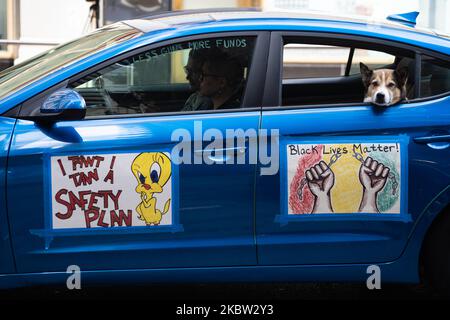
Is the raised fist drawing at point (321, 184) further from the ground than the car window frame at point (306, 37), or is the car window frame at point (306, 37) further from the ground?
the car window frame at point (306, 37)

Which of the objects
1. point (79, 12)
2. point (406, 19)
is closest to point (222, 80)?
point (406, 19)

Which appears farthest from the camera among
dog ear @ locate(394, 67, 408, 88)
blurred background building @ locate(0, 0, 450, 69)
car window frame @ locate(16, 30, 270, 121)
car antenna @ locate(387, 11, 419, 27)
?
blurred background building @ locate(0, 0, 450, 69)

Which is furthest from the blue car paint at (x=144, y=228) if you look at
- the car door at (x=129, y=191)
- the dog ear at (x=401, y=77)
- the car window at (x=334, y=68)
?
the dog ear at (x=401, y=77)

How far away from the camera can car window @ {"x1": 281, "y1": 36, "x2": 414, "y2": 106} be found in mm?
4113

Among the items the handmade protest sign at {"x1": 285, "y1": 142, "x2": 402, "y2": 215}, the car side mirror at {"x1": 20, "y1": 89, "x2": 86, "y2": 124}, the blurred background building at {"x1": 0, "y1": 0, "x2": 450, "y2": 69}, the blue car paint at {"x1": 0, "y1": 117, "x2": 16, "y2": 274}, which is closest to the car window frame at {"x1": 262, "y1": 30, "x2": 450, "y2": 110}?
the handmade protest sign at {"x1": 285, "y1": 142, "x2": 402, "y2": 215}

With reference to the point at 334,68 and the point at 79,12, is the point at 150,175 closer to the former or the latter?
the point at 334,68

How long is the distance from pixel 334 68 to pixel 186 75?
182 centimetres

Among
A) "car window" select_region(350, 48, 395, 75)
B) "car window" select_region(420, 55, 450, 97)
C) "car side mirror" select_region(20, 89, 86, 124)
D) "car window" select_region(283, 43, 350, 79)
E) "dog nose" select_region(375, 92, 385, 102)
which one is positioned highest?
"car window" select_region(283, 43, 350, 79)

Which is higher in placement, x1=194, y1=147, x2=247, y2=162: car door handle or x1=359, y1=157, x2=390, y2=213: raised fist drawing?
x1=194, y1=147, x2=247, y2=162: car door handle

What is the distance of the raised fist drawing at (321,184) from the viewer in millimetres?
3896

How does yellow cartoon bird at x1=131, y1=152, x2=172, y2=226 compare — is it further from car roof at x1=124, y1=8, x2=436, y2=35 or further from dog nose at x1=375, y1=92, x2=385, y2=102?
dog nose at x1=375, y1=92, x2=385, y2=102

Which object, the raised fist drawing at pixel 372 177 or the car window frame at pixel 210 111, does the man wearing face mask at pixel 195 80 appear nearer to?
the car window frame at pixel 210 111

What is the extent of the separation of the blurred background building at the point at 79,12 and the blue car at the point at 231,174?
6119 mm

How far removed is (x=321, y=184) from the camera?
3.91 m
